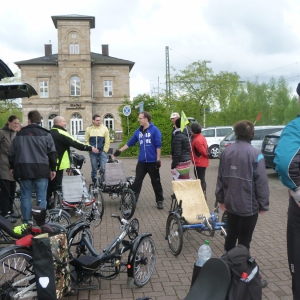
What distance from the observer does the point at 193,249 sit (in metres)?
5.96

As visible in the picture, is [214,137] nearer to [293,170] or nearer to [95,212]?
[95,212]

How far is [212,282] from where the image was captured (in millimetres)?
2734

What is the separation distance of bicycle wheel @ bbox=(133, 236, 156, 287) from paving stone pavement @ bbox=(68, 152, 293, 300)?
0.31 ft

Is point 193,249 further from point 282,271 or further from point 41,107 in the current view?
point 41,107

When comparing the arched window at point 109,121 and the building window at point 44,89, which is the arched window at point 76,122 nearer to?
the arched window at point 109,121

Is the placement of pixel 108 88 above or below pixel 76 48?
below

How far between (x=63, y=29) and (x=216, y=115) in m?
31.9

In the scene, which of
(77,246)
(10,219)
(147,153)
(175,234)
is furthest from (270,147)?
(77,246)

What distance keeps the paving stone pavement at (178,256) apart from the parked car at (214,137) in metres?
13.9

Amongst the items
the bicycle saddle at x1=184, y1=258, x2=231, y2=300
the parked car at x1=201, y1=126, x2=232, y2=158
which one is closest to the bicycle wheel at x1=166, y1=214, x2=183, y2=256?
the bicycle saddle at x1=184, y1=258, x2=231, y2=300

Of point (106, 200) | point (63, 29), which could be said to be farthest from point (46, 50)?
point (106, 200)

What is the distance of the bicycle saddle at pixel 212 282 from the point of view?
104 inches

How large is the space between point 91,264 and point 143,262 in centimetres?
67

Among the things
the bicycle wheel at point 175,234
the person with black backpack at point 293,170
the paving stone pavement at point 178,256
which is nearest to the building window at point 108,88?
the paving stone pavement at point 178,256
